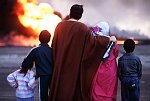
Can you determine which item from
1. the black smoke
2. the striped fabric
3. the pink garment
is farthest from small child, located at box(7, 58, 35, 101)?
the black smoke

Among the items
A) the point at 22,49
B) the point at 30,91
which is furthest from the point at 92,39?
the point at 22,49

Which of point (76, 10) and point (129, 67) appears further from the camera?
point (129, 67)

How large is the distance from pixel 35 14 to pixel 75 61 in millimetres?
9781

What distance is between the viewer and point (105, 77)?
5516 mm

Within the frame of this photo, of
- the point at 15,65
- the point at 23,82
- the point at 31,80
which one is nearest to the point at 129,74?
the point at 31,80

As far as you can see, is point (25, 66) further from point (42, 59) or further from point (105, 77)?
point (105, 77)

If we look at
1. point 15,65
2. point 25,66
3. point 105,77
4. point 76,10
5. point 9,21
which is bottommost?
point 15,65

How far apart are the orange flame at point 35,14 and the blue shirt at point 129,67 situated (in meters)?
8.88

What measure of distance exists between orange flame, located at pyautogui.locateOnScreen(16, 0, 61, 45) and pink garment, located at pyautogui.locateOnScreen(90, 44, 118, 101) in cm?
920

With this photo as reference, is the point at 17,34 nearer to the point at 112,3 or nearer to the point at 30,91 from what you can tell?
the point at 112,3

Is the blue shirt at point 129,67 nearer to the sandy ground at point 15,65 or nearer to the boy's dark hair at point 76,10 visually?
the boy's dark hair at point 76,10

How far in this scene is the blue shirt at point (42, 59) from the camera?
547 centimetres

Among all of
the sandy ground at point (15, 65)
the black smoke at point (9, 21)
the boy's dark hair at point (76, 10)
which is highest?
the boy's dark hair at point (76, 10)

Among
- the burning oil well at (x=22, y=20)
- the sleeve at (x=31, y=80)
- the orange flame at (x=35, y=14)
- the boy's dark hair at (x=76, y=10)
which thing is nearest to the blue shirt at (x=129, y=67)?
the boy's dark hair at (x=76, y=10)
